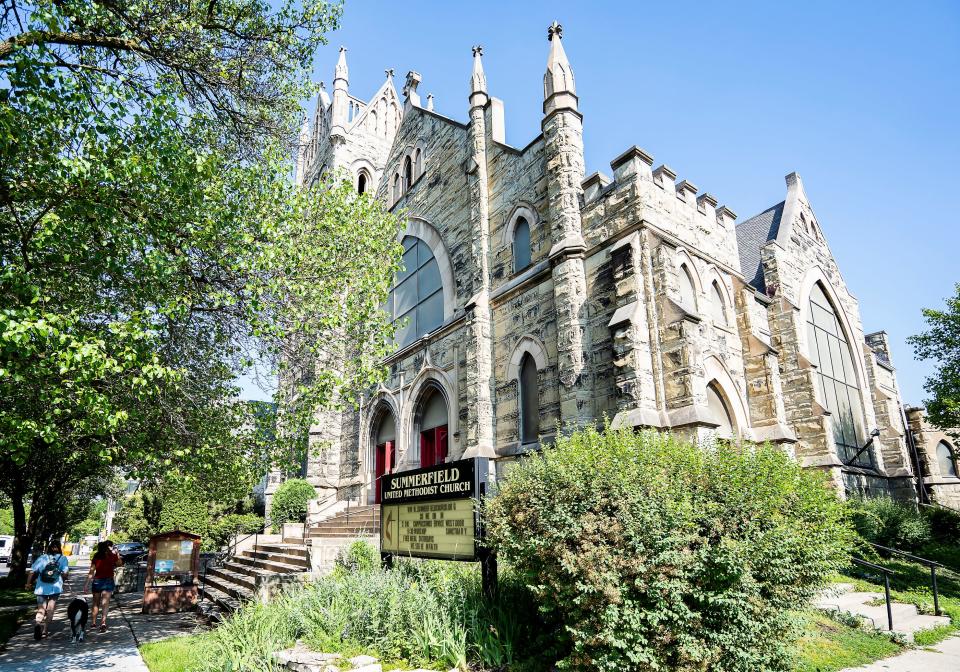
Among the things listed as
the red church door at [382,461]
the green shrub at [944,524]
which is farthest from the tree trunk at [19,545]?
the green shrub at [944,524]

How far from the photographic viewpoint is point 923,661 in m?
7.14

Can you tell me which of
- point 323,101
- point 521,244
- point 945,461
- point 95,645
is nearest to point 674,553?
point 95,645

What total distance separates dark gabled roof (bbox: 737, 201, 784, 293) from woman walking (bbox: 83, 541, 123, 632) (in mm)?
19662

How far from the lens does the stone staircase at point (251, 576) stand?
34.1 ft

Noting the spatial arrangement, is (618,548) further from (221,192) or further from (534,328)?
(534,328)

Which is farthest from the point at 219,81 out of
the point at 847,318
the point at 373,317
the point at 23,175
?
the point at 847,318

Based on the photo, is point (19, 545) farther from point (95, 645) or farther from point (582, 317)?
point (582, 317)

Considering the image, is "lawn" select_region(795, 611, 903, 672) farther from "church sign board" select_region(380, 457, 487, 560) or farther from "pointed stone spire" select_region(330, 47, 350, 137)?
"pointed stone spire" select_region(330, 47, 350, 137)

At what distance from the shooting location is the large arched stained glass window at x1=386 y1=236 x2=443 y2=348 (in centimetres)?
1981

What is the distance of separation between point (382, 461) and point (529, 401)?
9076mm

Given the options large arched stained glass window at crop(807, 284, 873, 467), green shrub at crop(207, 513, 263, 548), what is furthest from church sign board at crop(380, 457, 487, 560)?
green shrub at crop(207, 513, 263, 548)

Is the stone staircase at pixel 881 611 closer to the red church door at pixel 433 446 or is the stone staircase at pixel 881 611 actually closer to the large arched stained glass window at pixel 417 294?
the red church door at pixel 433 446

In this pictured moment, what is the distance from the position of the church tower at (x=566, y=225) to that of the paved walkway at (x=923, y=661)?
624cm

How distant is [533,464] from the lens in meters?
6.73
